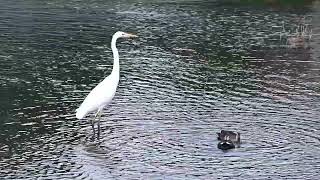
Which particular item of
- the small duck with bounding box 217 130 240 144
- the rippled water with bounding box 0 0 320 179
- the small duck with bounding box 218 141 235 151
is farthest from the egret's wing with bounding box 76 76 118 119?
the small duck with bounding box 218 141 235 151

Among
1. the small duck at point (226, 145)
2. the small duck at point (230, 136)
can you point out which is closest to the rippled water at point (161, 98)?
the small duck at point (226, 145)

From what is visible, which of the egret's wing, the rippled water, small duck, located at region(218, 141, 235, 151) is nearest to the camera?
the rippled water

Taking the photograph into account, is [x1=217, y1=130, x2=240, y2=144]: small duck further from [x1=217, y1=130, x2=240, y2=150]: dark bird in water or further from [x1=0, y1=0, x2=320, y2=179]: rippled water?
[x1=0, y1=0, x2=320, y2=179]: rippled water

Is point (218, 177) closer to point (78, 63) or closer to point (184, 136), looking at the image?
point (184, 136)

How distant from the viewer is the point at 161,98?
2353 centimetres

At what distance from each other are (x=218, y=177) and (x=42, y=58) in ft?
54.7

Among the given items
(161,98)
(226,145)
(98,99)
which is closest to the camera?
(226,145)

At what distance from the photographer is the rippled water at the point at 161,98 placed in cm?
1683

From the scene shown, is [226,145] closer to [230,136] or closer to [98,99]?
[230,136]

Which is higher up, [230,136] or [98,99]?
[98,99]

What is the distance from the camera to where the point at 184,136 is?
62.0 ft

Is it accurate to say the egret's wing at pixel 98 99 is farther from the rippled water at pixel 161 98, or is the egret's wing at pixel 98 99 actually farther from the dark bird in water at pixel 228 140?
the dark bird in water at pixel 228 140

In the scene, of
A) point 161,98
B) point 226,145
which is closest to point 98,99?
point 226,145

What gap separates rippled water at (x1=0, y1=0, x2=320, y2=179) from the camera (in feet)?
55.2
